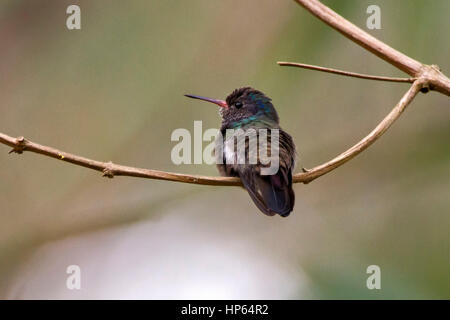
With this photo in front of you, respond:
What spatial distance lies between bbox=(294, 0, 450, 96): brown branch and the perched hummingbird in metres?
0.77

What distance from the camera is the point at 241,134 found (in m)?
3.04

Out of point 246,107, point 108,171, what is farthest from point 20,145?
point 246,107

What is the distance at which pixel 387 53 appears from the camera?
185 centimetres

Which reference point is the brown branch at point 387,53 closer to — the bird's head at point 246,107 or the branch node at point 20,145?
the branch node at point 20,145

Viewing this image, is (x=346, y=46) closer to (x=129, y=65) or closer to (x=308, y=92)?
(x=308, y=92)

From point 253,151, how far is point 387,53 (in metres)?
1.05

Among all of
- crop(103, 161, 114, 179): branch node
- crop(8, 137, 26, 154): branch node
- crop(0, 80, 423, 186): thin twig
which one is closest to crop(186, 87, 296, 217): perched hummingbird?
crop(0, 80, 423, 186): thin twig

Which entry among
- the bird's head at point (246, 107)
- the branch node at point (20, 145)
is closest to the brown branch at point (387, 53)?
the branch node at point (20, 145)

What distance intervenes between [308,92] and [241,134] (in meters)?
0.91

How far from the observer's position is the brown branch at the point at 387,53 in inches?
73.0

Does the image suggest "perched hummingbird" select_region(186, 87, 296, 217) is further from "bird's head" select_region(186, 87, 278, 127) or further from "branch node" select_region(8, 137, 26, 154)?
"branch node" select_region(8, 137, 26, 154)

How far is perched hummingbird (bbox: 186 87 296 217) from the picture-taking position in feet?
8.16

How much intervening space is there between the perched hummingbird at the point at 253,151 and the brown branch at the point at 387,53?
0.77 metres

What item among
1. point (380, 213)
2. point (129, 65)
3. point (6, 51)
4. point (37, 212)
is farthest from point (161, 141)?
point (380, 213)
